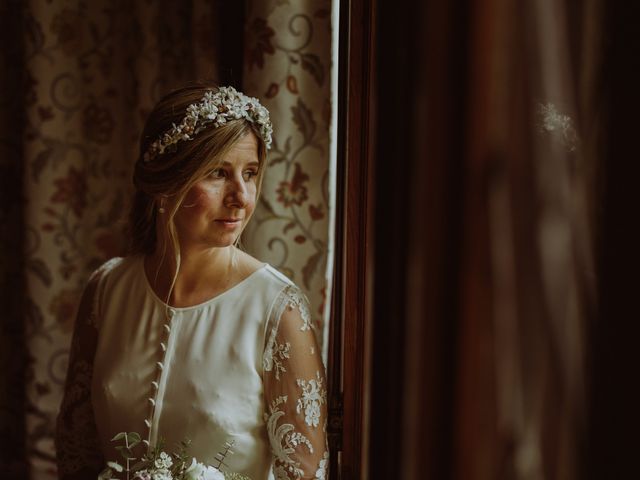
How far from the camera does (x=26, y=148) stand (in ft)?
6.21

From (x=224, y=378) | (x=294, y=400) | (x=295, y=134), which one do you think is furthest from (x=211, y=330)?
(x=295, y=134)

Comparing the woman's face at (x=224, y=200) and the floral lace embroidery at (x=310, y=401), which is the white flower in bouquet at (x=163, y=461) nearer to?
the floral lace embroidery at (x=310, y=401)

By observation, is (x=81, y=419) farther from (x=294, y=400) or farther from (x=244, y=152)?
(x=244, y=152)

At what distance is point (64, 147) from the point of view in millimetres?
1924

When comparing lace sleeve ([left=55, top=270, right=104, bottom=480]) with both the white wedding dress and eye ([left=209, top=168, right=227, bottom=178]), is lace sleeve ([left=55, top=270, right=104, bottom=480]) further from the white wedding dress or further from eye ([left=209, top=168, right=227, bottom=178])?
eye ([left=209, top=168, right=227, bottom=178])

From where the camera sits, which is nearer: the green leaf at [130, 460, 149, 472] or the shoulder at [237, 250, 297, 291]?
the green leaf at [130, 460, 149, 472]

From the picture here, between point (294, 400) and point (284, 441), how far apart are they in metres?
0.08

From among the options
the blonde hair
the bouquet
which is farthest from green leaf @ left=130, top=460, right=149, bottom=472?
the blonde hair

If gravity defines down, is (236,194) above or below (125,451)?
above

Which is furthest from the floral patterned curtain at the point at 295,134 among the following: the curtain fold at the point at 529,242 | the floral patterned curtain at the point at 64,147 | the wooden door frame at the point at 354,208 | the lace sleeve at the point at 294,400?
the curtain fold at the point at 529,242

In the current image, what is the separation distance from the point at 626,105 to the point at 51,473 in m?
2.15

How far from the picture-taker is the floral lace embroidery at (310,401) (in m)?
1.16

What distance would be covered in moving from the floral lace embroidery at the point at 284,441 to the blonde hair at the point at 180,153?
36 cm

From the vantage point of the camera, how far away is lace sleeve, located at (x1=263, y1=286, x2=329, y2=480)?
116cm
